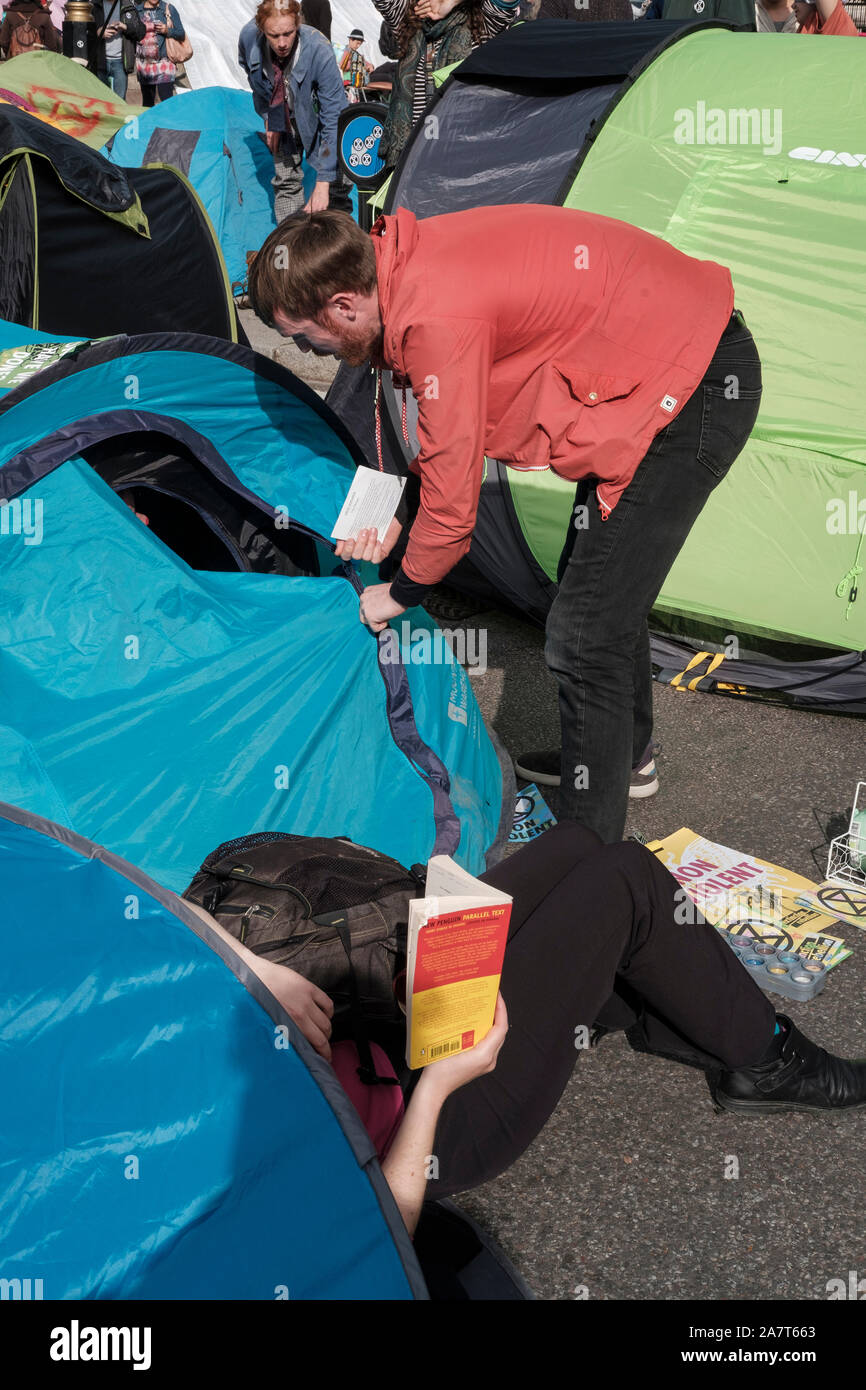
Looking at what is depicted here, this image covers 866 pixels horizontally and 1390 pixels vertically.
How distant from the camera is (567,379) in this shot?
2178 mm

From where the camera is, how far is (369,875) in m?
1.82

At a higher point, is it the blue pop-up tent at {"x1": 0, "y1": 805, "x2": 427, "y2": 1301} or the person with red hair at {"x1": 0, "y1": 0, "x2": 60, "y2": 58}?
the person with red hair at {"x1": 0, "y1": 0, "x2": 60, "y2": 58}

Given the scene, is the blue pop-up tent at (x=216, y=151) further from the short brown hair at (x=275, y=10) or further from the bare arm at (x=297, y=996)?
the bare arm at (x=297, y=996)

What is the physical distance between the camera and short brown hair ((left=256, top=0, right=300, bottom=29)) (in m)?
5.88

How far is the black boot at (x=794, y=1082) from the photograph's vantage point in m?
2.00

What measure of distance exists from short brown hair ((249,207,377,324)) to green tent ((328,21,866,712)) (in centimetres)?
142

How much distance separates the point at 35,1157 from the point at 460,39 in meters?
4.60

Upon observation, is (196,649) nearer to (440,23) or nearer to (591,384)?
(591,384)

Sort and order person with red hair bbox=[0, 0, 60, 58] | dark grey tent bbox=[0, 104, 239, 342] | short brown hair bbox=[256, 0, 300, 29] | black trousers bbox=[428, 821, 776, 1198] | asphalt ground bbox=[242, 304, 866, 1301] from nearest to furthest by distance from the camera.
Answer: black trousers bbox=[428, 821, 776, 1198]
asphalt ground bbox=[242, 304, 866, 1301]
dark grey tent bbox=[0, 104, 239, 342]
short brown hair bbox=[256, 0, 300, 29]
person with red hair bbox=[0, 0, 60, 58]

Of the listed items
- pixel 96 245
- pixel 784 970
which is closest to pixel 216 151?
pixel 96 245

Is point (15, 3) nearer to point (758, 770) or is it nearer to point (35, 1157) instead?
point (758, 770)

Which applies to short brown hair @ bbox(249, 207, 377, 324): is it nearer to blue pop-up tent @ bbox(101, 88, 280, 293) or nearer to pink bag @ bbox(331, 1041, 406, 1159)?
pink bag @ bbox(331, 1041, 406, 1159)

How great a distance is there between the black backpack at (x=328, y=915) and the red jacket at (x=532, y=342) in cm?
67

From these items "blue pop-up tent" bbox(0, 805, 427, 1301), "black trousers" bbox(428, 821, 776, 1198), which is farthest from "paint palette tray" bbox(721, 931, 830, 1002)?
"blue pop-up tent" bbox(0, 805, 427, 1301)
